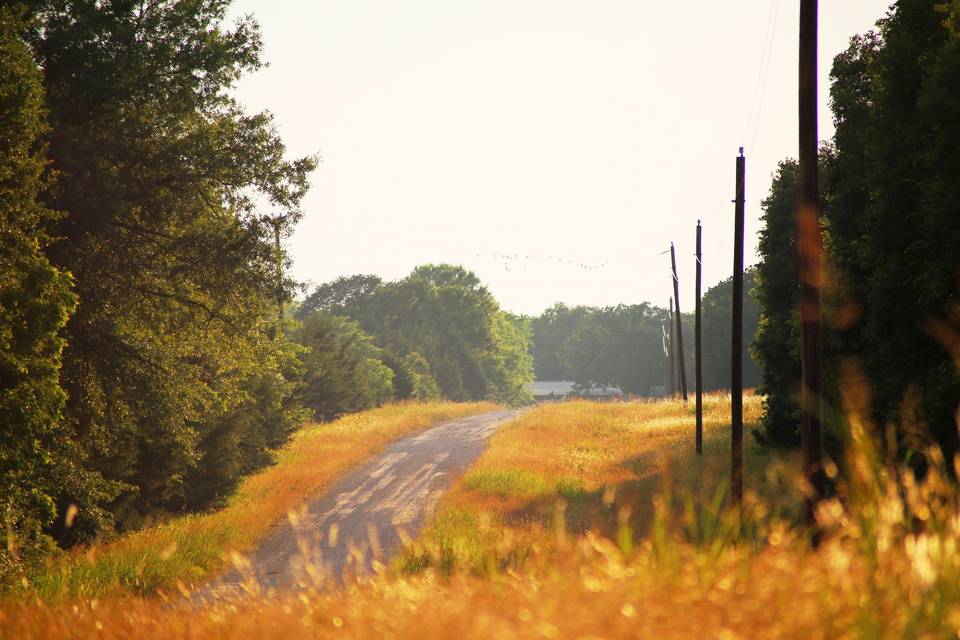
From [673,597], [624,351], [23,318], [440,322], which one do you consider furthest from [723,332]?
[673,597]

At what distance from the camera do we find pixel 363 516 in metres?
24.4

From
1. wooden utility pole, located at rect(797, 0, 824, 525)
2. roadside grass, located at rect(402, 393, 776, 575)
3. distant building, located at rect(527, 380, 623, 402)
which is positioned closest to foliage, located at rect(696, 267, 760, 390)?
roadside grass, located at rect(402, 393, 776, 575)

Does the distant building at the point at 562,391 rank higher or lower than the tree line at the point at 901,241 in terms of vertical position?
lower

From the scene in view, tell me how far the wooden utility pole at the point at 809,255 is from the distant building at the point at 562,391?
125697 millimetres

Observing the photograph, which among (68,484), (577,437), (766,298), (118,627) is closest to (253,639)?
(118,627)

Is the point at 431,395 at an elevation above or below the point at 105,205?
below

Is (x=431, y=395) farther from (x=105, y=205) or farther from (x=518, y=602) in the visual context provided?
(x=518, y=602)

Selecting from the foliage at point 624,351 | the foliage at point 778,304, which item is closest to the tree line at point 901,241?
the foliage at point 778,304

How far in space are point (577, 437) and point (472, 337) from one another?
76.7 m

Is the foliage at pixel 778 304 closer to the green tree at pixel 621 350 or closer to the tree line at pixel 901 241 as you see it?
the tree line at pixel 901 241

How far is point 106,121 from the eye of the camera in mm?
22031

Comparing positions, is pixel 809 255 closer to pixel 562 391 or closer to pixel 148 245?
pixel 148 245

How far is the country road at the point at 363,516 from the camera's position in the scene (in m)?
16.8

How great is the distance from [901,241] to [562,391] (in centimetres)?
14710
